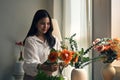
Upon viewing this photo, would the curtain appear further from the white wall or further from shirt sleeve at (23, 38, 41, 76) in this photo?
shirt sleeve at (23, 38, 41, 76)

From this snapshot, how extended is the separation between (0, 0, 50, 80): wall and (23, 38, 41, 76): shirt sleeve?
32.1 inches

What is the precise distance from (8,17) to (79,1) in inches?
32.9

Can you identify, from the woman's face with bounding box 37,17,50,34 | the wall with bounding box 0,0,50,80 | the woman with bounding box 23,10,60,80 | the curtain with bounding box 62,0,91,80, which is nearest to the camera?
the woman with bounding box 23,10,60,80

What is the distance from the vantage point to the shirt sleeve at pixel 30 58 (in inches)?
65.2

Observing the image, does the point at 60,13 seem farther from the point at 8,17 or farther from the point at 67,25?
the point at 8,17

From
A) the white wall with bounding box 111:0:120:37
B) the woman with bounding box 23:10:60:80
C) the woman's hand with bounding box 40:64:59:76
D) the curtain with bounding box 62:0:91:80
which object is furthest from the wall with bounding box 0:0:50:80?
the woman's hand with bounding box 40:64:59:76

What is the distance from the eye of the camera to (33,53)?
1768mm

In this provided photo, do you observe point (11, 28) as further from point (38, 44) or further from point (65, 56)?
point (65, 56)

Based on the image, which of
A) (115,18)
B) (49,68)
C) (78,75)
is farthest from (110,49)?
(49,68)

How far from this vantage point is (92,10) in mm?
2328

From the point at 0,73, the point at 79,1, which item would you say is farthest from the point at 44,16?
the point at 0,73

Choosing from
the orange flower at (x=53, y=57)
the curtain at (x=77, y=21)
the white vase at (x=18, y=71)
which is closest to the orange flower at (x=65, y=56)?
the orange flower at (x=53, y=57)

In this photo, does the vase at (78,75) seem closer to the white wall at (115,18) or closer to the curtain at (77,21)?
the white wall at (115,18)

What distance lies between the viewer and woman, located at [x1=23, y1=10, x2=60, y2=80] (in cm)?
172
